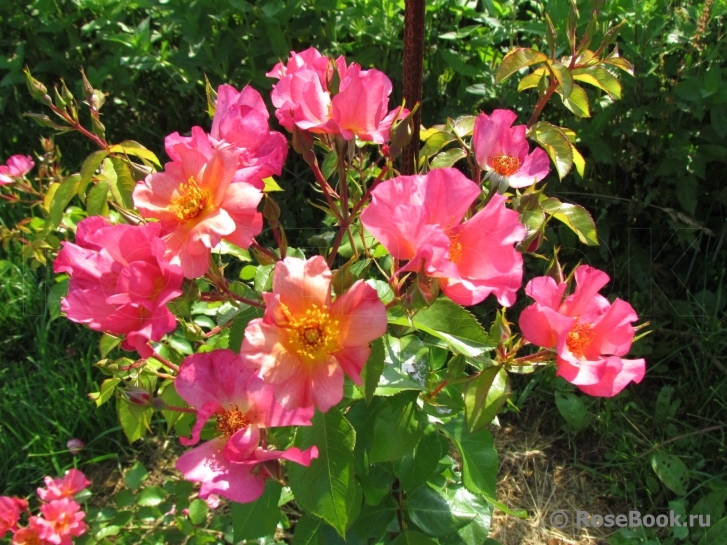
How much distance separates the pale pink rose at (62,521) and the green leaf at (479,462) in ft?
3.22

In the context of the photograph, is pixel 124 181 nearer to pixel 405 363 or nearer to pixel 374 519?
pixel 405 363

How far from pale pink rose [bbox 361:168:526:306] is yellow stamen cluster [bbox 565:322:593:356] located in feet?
0.44

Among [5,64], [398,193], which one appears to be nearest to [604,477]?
[398,193]

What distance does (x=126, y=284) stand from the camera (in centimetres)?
66

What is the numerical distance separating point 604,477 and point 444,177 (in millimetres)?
1579

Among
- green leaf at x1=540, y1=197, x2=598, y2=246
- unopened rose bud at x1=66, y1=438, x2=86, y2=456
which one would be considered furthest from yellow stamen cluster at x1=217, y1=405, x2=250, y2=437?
unopened rose bud at x1=66, y1=438, x2=86, y2=456

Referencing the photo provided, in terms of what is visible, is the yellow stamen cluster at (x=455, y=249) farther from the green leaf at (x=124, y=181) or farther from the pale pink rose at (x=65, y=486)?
the pale pink rose at (x=65, y=486)

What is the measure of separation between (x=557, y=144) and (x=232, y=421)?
2.06 feet

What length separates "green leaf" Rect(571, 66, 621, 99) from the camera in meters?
0.97

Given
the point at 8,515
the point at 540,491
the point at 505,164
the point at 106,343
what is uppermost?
the point at 505,164

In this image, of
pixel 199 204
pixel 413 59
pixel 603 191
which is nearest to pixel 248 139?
pixel 199 204

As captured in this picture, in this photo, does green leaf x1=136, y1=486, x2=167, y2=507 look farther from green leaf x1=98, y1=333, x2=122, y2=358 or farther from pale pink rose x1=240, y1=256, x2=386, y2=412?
pale pink rose x1=240, y1=256, x2=386, y2=412

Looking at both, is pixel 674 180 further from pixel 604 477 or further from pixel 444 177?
pixel 444 177

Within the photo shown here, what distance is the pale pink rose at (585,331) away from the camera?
71cm
